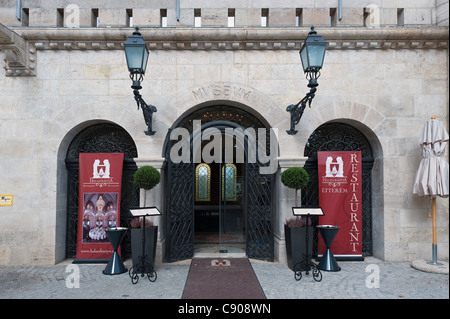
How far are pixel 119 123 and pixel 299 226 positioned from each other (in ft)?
14.0

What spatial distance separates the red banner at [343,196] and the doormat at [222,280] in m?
2.07

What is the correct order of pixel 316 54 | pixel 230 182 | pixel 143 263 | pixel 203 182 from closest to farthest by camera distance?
pixel 316 54, pixel 143 263, pixel 230 182, pixel 203 182

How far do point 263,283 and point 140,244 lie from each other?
91.6 inches

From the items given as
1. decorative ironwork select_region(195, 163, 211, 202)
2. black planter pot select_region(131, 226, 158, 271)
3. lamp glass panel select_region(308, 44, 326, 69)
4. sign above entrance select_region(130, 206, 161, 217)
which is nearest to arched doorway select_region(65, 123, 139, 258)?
black planter pot select_region(131, 226, 158, 271)

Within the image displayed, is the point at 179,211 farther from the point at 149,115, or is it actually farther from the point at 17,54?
the point at 17,54

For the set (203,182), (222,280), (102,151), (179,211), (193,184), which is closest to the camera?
(222,280)

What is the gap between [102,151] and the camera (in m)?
6.98

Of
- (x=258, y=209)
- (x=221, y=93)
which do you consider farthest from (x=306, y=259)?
(x=221, y=93)

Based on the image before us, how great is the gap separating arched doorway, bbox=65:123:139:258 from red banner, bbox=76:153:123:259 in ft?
1.17

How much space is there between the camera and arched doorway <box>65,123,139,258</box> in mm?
6965

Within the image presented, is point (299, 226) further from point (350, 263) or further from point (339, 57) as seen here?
point (339, 57)

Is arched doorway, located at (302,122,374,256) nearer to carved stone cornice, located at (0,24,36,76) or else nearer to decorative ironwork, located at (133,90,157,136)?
decorative ironwork, located at (133,90,157,136)
